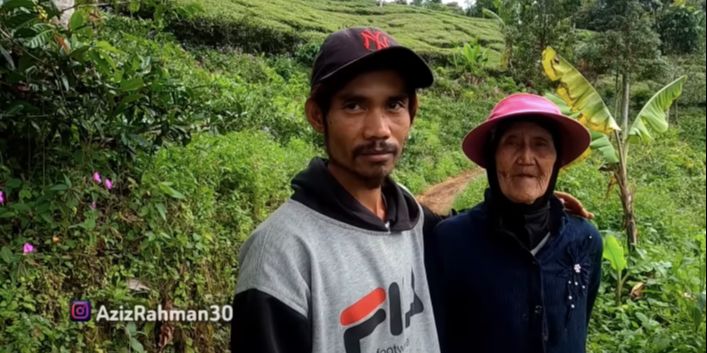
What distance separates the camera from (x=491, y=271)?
1.31m

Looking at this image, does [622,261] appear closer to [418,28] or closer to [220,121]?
[220,121]

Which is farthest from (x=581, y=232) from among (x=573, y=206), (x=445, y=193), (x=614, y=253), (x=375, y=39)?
(x=445, y=193)

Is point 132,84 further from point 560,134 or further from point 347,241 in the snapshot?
point 560,134

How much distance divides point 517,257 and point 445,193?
667cm

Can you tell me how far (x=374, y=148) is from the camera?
1.06m

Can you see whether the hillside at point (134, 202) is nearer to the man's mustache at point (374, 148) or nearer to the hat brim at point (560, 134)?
the hat brim at point (560, 134)

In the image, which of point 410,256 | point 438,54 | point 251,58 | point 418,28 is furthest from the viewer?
point 418,28

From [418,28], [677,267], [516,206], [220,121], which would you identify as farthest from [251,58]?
[418,28]

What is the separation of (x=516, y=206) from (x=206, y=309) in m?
1.96

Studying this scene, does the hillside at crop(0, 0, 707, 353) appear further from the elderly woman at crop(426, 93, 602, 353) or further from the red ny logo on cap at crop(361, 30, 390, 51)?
the red ny logo on cap at crop(361, 30, 390, 51)

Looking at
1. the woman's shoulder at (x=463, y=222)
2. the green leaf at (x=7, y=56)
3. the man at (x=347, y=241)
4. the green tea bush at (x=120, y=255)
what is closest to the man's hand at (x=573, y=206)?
the woman's shoulder at (x=463, y=222)

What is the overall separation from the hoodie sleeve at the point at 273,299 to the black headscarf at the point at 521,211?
0.61 m

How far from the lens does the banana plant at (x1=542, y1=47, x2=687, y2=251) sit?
4.36 meters

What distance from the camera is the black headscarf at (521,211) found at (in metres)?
1.33
